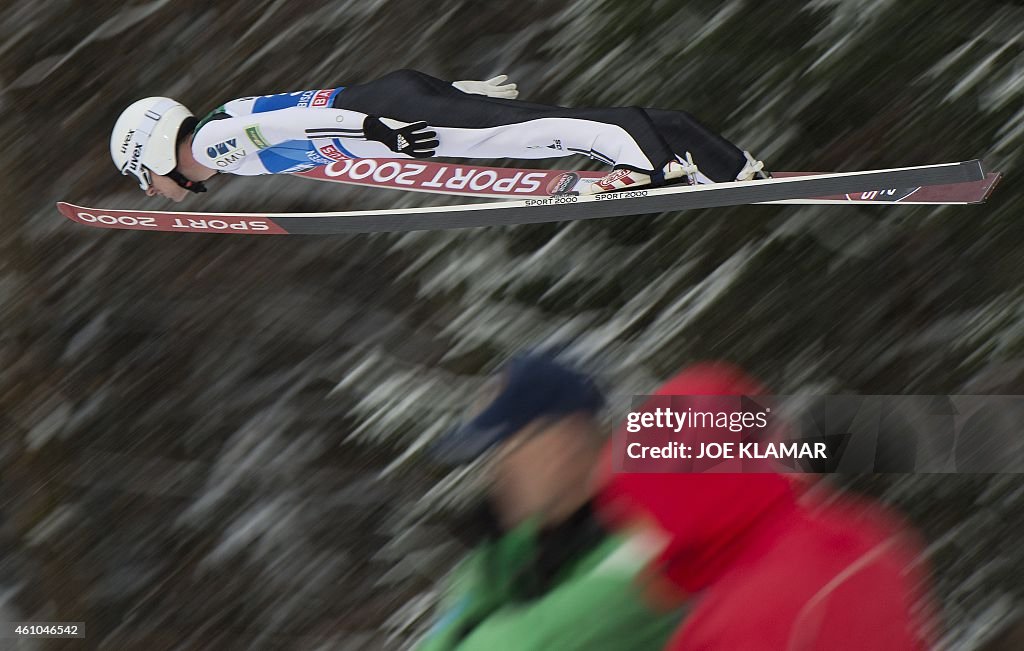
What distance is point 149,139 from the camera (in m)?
3.67

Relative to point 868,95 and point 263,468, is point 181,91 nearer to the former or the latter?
point 263,468

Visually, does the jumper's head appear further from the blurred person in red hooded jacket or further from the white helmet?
the blurred person in red hooded jacket

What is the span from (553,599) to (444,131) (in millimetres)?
2319

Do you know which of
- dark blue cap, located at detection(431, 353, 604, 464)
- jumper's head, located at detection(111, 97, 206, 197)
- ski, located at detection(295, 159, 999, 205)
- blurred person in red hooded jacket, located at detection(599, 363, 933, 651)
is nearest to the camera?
blurred person in red hooded jacket, located at detection(599, 363, 933, 651)

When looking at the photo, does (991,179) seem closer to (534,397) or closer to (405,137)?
(405,137)

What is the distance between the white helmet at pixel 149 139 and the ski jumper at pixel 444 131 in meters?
0.15

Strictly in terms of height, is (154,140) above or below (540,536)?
above

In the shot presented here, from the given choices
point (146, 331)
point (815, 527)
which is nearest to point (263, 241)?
point (146, 331)

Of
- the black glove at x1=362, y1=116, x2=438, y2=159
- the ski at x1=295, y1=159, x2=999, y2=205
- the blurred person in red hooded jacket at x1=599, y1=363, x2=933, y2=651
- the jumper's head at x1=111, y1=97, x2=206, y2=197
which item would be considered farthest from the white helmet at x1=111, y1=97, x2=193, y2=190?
the blurred person in red hooded jacket at x1=599, y1=363, x2=933, y2=651

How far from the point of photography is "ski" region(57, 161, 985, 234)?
3049mm

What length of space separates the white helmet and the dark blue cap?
2.68 meters

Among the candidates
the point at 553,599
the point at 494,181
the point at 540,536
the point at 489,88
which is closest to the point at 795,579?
the point at 553,599

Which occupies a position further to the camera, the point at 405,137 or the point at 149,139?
the point at 149,139

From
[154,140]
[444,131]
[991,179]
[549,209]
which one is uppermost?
[154,140]
